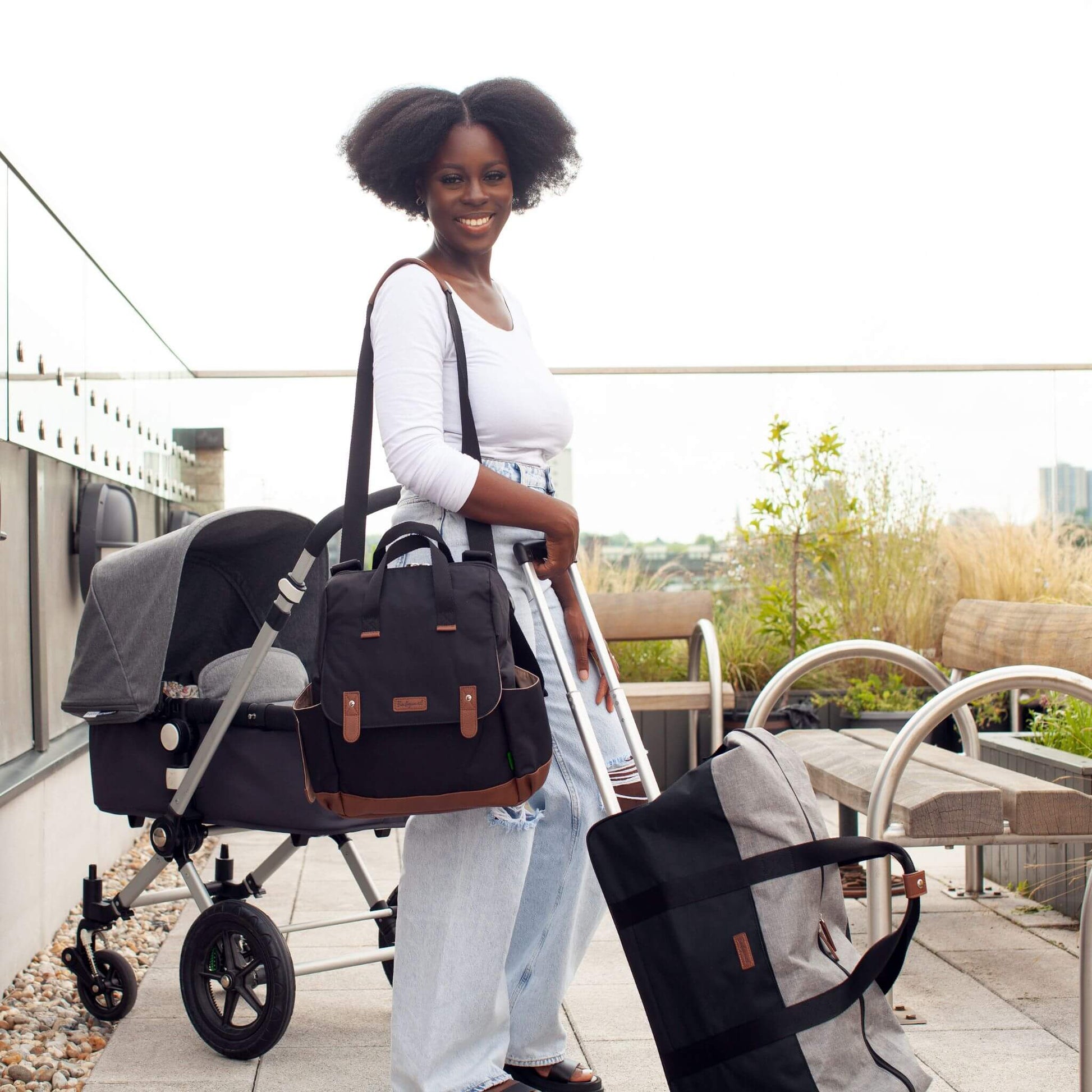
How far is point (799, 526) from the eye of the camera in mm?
6543

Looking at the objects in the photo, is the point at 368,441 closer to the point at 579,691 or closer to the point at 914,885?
the point at 579,691

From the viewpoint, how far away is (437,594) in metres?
1.82

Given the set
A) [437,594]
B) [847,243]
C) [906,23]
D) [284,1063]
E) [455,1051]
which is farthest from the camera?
[847,243]

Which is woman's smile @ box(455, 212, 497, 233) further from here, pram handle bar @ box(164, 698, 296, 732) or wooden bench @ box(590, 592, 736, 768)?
wooden bench @ box(590, 592, 736, 768)

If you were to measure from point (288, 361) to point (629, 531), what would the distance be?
7.58 feet

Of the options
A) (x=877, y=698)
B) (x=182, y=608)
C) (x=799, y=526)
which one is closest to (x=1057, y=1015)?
(x=182, y=608)

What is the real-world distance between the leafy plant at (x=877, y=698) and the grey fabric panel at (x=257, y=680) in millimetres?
3328

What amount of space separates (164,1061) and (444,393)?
5.03 ft

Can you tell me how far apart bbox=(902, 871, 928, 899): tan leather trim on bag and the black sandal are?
2.66ft

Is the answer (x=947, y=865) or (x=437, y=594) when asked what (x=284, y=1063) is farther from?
(x=947, y=865)

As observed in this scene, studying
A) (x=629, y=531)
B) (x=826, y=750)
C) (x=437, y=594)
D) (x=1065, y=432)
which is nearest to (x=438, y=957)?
(x=437, y=594)

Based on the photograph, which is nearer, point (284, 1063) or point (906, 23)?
point (284, 1063)

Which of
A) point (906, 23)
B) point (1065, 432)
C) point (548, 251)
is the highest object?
point (906, 23)

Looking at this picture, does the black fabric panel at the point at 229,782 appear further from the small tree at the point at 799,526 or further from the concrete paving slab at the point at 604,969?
the small tree at the point at 799,526
